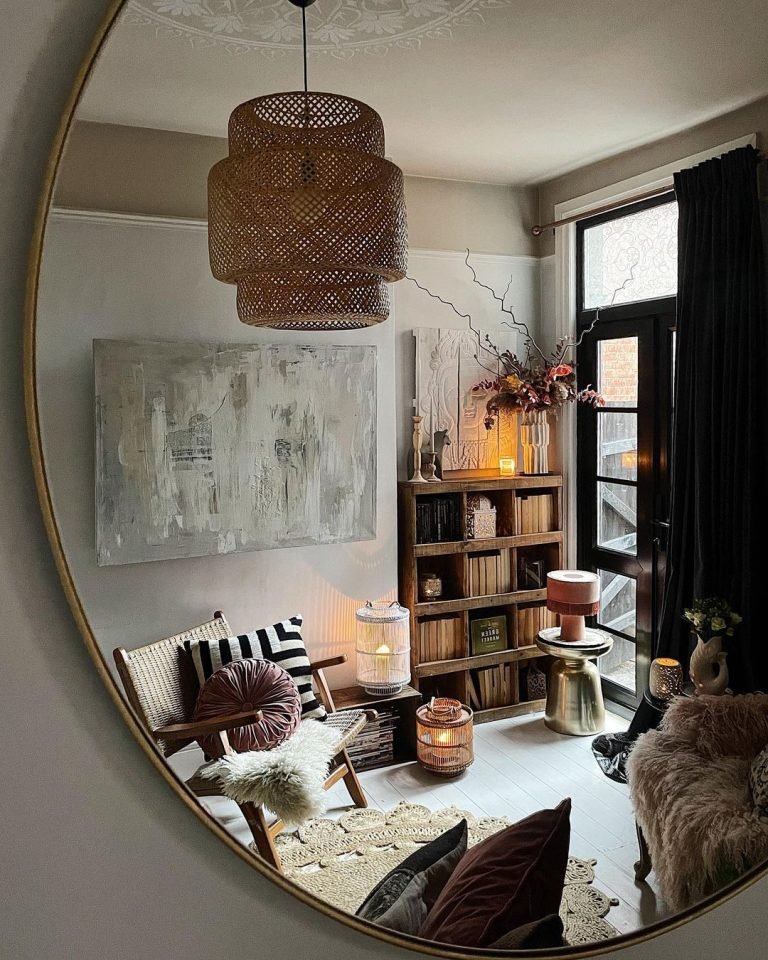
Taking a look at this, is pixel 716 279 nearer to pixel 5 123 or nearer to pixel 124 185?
pixel 124 185

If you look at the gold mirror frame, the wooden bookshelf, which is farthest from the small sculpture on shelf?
the gold mirror frame

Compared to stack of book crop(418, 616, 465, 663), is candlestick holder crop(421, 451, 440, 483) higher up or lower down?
higher up

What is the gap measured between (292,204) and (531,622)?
22.6 inches

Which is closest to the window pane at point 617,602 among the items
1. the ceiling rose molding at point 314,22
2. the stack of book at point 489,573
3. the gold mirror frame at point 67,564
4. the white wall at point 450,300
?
the stack of book at point 489,573

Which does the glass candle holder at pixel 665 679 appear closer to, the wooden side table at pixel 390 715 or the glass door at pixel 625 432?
the glass door at pixel 625 432

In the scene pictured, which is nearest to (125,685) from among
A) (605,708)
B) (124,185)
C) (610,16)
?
(124,185)

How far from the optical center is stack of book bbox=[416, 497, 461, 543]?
2.87 ft

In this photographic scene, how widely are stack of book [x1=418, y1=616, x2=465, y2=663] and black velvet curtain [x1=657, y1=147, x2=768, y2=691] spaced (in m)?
0.30

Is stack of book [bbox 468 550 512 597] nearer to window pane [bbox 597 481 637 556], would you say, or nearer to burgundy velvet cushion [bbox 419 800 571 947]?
window pane [bbox 597 481 637 556]

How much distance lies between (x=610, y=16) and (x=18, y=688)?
37.1 inches

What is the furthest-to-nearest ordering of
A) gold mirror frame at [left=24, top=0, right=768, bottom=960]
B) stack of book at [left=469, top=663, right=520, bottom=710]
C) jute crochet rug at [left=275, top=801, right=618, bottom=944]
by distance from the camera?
stack of book at [left=469, top=663, right=520, bottom=710]
jute crochet rug at [left=275, top=801, right=618, bottom=944]
gold mirror frame at [left=24, top=0, right=768, bottom=960]

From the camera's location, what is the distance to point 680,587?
994mm

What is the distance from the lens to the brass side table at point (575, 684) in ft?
3.14

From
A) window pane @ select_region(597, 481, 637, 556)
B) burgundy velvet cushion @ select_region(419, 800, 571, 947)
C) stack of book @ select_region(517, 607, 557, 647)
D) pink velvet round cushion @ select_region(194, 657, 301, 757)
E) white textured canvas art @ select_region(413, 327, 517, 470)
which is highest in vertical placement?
white textured canvas art @ select_region(413, 327, 517, 470)
